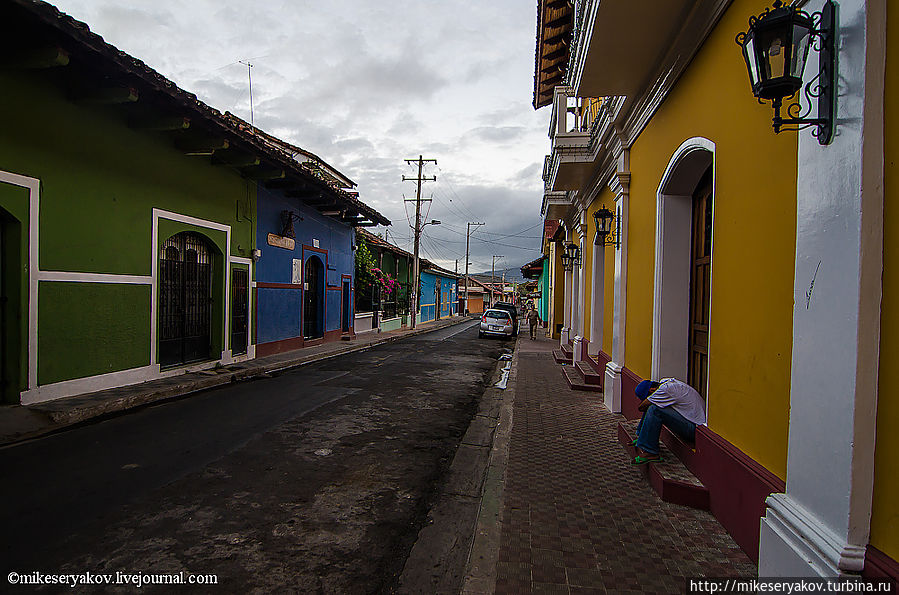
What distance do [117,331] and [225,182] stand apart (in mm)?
4416

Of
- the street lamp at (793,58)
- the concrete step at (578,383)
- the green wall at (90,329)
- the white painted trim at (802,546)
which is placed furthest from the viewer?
the concrete step at (578,383)

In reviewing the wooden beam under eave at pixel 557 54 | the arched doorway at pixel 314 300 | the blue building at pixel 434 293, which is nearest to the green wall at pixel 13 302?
the wooden beam under eave at pixel 557 54

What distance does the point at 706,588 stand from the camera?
9.04ft

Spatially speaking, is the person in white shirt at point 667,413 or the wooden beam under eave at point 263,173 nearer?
the person in white shirt at point 667,413

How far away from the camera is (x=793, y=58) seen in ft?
8.34

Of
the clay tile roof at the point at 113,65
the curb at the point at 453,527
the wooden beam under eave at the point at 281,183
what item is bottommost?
the curb at the point at 453,527

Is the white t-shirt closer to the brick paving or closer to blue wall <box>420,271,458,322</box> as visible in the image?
the brick paving

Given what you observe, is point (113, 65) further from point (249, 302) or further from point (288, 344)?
point (288, 344)

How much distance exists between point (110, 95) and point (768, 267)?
27.0ft

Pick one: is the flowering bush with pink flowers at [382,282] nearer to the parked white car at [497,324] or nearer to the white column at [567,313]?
the parked white car at [497,324]

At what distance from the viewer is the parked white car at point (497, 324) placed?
2192 cm

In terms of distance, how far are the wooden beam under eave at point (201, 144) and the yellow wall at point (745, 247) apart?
25.7ft

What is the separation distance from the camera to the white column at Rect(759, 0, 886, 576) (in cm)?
210

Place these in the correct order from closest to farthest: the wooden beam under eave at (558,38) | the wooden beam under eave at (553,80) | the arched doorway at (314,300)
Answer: the wooden beam under eave at (558,38), the wooden beam under eave at (553,80), the arched doorway at (314,300)
